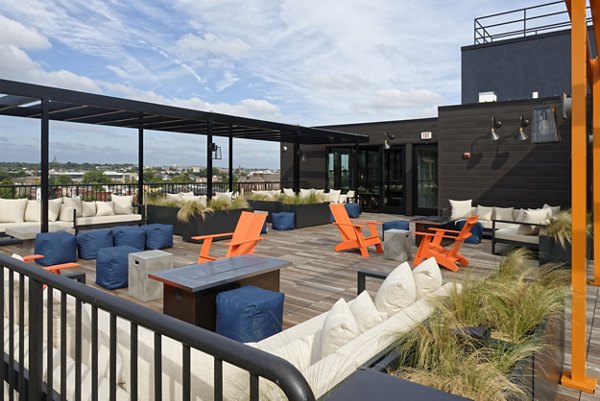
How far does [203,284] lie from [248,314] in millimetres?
451

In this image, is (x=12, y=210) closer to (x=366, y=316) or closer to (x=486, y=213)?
(x=366, y=316)

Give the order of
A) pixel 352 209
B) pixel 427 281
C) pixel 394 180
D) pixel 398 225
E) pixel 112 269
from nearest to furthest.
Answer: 1. pixel 427 281
2. pixel 112 269
3. pixel 398 225
4. pixel 352 209
5. pixel 394 180

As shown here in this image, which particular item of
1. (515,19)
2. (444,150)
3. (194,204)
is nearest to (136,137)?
(194,204)

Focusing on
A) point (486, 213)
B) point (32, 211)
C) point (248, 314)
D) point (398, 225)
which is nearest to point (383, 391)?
point (248, 314)

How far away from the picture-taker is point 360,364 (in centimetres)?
163

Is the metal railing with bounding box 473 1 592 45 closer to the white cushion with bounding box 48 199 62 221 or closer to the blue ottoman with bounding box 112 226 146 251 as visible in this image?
the blue ottoman with bounding box 112 226 146 251

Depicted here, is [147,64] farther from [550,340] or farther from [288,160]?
[550,340]

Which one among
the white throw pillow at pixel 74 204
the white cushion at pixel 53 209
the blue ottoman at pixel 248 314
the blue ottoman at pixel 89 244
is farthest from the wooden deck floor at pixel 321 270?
the white throw pillow at pixel 74 204

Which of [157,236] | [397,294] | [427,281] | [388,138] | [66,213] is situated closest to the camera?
[397,294]

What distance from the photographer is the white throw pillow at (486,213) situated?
9.42 m

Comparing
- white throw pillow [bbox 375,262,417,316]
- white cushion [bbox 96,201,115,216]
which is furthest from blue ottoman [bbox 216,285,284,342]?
white cushion [bbox 96,201,115,216]

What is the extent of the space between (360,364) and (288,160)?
1615 cm

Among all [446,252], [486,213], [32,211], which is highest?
[32,211]

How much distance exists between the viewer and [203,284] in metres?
3.25
